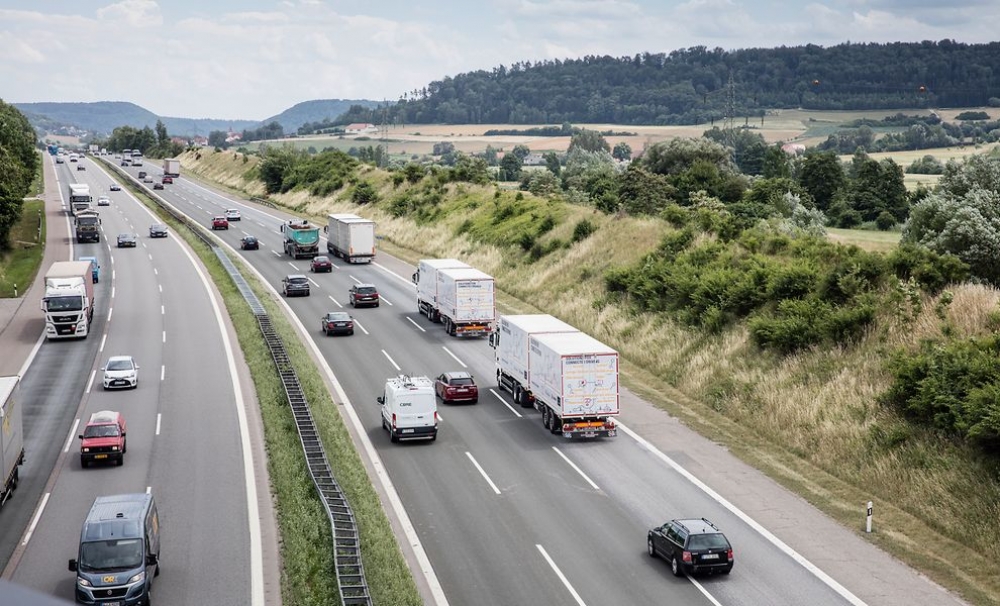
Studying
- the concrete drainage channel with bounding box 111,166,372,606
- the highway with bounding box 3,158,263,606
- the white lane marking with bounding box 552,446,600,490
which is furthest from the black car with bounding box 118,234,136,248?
the white lane marking with bounding box 552,446,600,490

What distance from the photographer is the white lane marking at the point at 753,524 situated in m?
27.6

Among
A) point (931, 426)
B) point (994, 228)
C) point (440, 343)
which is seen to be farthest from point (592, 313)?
point (931, 426)

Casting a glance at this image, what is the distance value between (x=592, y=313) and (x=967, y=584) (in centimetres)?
3738

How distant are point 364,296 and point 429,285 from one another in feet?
19.8

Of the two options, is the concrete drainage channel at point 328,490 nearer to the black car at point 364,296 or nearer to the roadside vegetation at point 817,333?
the black car at point 364,296

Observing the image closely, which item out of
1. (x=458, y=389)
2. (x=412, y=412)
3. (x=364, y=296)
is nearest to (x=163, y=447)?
(x=412, y=412)

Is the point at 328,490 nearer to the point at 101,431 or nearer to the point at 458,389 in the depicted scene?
the point at 101,431

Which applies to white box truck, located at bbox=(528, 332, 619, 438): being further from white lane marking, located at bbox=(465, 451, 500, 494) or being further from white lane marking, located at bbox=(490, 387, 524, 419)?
white lane marking, located at bbox=(465, 451, 500, 494)

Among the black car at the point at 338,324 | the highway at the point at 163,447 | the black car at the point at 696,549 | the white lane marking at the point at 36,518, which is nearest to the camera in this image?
the black car at the point at 696,549

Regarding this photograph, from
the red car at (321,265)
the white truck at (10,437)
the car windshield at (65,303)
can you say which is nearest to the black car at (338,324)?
the car windshield at (65,303)

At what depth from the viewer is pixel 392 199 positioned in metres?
120

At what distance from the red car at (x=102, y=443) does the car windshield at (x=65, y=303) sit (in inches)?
921

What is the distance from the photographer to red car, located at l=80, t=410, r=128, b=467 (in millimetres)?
36719

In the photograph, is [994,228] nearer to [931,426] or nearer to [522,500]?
[931,426]
